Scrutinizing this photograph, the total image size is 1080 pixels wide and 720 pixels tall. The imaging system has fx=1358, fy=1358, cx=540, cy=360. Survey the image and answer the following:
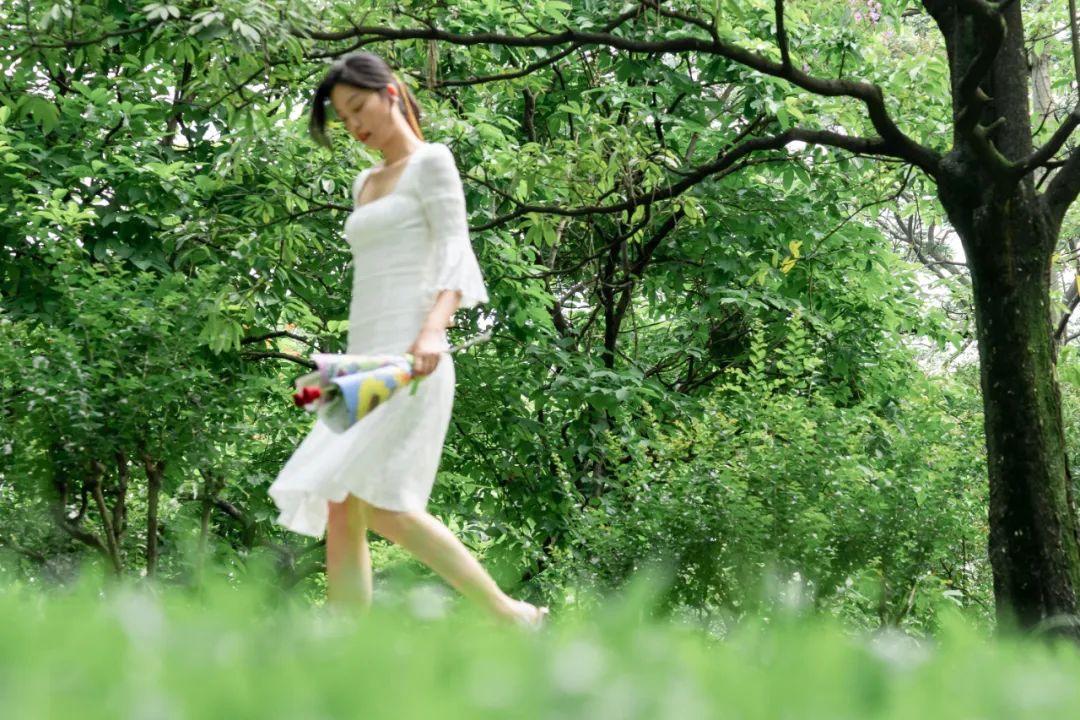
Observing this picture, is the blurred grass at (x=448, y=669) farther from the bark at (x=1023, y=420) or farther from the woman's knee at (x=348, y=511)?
the bark at (x=1023, y=420)

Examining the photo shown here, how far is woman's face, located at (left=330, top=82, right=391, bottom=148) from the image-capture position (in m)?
4.28

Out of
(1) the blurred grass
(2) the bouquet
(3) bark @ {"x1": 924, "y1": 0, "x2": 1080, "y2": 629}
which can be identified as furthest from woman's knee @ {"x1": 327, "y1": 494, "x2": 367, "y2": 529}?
(3) bark @ {"x1": 924, "y1": 0, "x2": 1080, "y2": 629}

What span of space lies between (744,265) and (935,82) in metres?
2.02

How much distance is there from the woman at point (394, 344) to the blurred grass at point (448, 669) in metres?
2.37

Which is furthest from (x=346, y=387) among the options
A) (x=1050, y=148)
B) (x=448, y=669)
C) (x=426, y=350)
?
(x=1050, y=148)

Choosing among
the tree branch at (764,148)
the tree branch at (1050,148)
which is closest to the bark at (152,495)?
the tree branch at (764,148)

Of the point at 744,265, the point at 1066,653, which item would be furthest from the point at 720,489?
the point at 1066,653

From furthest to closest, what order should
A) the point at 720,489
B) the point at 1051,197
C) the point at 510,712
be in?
the point at 720,489 → the point at 1051,197 → the point at 510,712

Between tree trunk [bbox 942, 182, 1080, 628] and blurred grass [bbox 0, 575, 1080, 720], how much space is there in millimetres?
4707

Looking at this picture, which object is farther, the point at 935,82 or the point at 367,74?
the point at 935,82

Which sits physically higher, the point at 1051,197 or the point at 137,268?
the point at 1051,197

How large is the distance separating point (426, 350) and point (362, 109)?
84 centimetres

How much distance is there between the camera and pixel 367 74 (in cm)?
427

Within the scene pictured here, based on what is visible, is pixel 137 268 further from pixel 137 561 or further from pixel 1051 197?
pixel 1051 197
